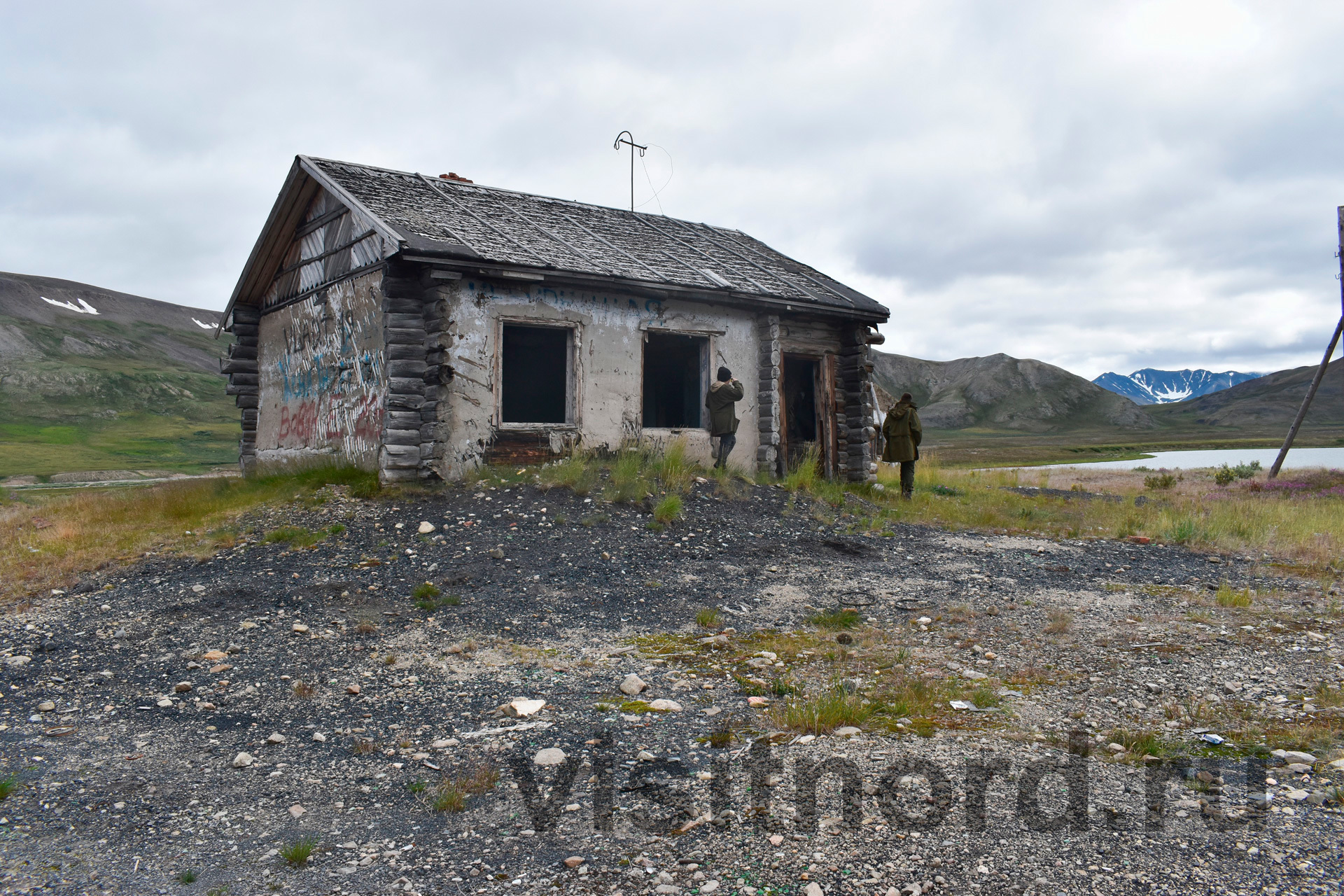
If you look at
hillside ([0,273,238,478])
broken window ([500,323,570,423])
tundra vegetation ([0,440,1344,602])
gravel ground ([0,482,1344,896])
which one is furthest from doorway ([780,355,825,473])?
hillside ([0,273,238,478])

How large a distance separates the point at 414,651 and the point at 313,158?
10055mm

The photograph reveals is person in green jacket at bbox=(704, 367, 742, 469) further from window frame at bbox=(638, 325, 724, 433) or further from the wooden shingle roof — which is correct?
the wooden shingle roof

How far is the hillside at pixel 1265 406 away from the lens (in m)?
117

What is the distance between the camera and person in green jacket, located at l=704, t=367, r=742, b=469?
12195 millimetres

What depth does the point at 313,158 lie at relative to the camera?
495 inches

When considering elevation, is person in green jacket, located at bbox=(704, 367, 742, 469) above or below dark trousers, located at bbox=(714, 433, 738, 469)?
above

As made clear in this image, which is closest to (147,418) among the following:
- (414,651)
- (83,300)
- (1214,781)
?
(83,300)

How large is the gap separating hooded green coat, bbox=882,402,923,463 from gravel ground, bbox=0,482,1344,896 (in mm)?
5204

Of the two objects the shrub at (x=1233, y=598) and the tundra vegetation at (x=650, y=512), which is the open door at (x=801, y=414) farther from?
the shrub at (x=1233, y=598)

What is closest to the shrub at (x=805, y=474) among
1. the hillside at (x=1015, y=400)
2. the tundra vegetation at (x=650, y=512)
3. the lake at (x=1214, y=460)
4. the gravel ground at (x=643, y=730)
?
the tundra vegetation at (x=650, y=512)

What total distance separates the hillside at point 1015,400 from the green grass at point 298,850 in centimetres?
12075

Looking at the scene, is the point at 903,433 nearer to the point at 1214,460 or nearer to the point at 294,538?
the point at 294,538

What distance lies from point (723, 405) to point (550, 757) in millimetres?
8901

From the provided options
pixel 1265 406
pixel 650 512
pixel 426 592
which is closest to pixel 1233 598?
pixel 650 512
